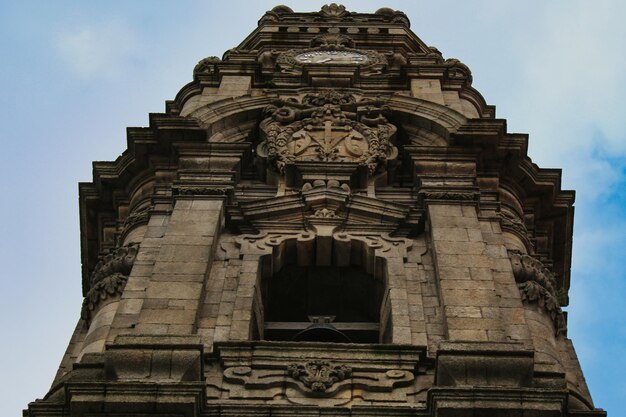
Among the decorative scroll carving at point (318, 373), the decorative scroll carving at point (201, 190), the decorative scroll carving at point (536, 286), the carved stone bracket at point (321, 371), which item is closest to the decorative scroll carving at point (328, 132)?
the decorative scroll carving at point (201, 190)

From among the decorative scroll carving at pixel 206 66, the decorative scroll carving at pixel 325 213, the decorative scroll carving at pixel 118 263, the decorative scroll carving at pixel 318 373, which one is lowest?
the decorative scroll carving at pixel 318 373

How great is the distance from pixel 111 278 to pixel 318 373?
5.92 m

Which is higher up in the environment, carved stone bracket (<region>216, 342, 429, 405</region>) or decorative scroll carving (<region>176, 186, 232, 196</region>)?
decorative scroll carving (<region>176, 186, 232, 196</region>)

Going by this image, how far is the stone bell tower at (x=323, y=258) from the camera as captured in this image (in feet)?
65.2

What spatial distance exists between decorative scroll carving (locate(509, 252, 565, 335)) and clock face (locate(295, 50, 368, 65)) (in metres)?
13.8

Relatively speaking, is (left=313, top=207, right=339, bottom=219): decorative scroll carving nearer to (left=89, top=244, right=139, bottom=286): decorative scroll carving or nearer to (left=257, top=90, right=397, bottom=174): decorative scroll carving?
(left=257, top=90, right=397, bottom=174): decorative scroll carving

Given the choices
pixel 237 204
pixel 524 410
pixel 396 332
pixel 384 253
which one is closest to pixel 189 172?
pixel 237 204

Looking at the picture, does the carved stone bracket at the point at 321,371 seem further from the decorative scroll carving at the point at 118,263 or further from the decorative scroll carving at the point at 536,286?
the decorative scroll carving at the point at 118,263

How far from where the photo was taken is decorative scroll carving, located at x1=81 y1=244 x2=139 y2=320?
24750 mm

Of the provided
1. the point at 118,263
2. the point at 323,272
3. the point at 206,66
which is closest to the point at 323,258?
the point at 323,272

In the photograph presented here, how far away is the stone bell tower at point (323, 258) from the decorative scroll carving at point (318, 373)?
1.9 inches

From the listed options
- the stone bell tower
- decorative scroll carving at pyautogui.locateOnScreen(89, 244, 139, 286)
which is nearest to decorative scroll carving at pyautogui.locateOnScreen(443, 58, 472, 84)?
the stone bell tower

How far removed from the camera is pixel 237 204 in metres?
27.0

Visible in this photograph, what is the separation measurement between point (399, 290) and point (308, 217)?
3.50 metres
